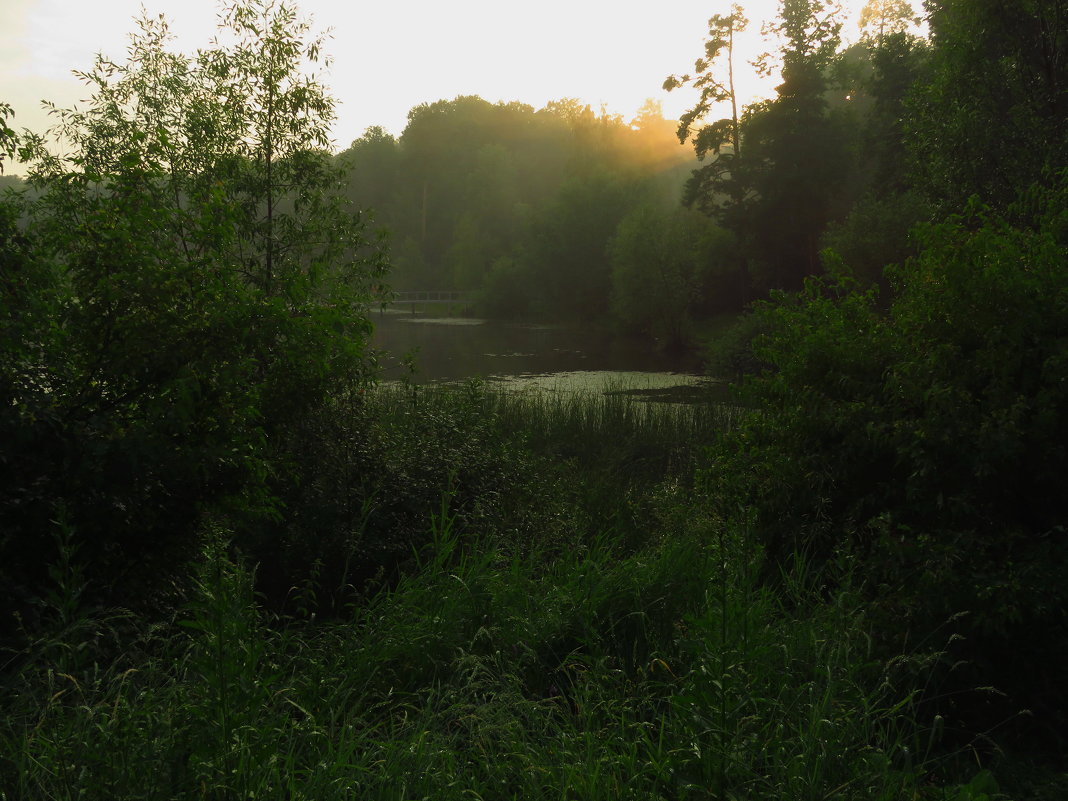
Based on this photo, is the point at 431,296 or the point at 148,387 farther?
the point at 431,296

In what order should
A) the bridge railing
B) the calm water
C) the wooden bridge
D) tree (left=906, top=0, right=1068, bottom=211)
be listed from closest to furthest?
1. tree (left=906, top=0, right=1068, bottom=211)
2. the calm water
3. the wooden bridge
4. the bridge railing

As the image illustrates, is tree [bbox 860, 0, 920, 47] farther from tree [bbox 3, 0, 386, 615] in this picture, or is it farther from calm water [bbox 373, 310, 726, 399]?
tree [bbox 3, 0, 386, 615]

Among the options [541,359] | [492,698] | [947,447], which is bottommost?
[492,698]

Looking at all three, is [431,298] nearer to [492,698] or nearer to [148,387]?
[148,387]

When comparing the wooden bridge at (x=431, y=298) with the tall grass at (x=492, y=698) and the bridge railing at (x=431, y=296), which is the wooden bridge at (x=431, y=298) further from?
the tall grass at (x=492, y=698)

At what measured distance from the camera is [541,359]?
30969mm

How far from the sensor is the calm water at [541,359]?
22.8 meters

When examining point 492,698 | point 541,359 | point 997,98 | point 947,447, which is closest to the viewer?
point 492,698

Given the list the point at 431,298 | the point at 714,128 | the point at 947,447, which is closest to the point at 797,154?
the point at 714,128

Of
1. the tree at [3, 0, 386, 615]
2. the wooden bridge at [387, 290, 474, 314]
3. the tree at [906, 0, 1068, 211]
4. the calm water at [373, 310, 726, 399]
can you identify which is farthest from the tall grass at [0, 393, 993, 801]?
the wooden bridge at [387, 290, 474, 314]

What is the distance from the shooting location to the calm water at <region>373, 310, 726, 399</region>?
2278 cm

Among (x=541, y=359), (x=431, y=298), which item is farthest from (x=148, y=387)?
(x=431, y=298)

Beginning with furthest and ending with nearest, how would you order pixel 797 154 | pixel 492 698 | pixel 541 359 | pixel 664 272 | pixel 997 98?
pixel 664 272, pixel 797 154, pixel 541 359, pixel 997 98, pixel 492 698

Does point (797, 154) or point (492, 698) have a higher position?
point (797, 154)
